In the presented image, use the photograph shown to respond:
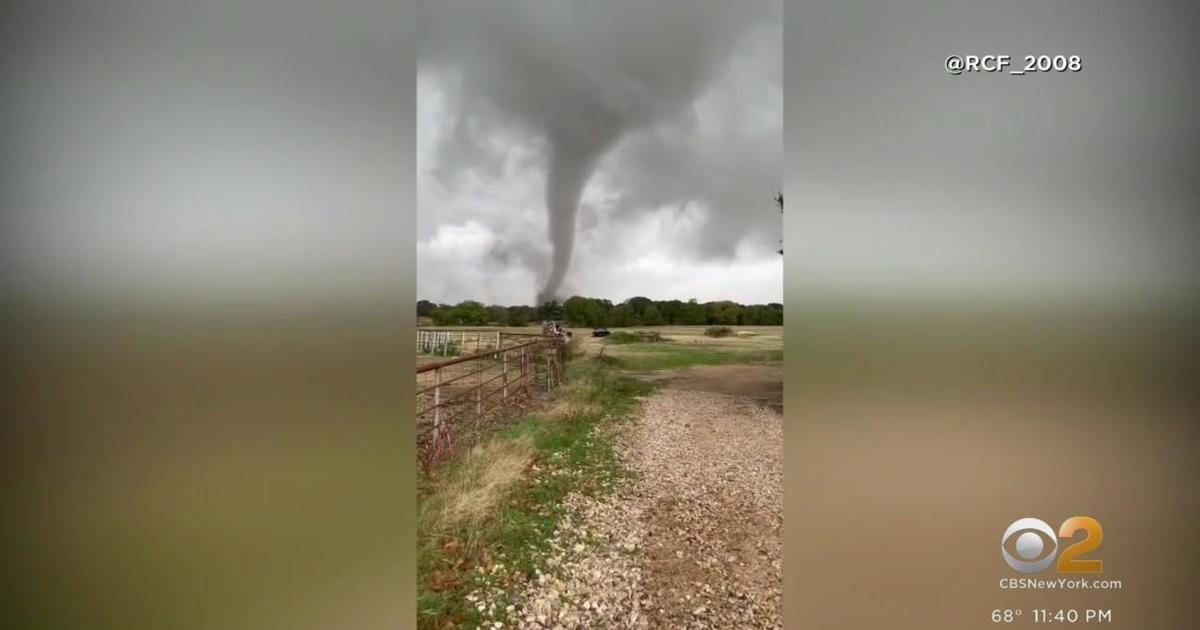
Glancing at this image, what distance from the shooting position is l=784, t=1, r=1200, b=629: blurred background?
1356 mm

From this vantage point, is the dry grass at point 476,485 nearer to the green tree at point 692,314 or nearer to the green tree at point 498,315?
the green tree at point 498,315

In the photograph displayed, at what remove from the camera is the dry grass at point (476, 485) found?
1.43 meters

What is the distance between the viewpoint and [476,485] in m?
1.47

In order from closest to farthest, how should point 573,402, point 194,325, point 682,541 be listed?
point 194,325, point 682,541, point 573,402

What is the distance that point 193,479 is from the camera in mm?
1325

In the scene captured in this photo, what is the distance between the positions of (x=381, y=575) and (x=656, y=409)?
1.02m

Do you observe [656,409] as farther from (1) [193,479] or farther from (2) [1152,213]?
(2) [1152,213]

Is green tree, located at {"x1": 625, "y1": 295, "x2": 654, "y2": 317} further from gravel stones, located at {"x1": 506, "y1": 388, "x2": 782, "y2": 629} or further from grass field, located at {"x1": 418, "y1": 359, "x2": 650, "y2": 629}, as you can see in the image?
gravel stones, located at {"x1": 506, "y1": 388, "x2": 782, "y2": 629}

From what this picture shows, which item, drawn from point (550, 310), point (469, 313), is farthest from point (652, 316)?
point (469, 313)

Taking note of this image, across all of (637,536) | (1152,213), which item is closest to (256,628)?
(637,536)

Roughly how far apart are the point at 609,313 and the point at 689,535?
78 cm
